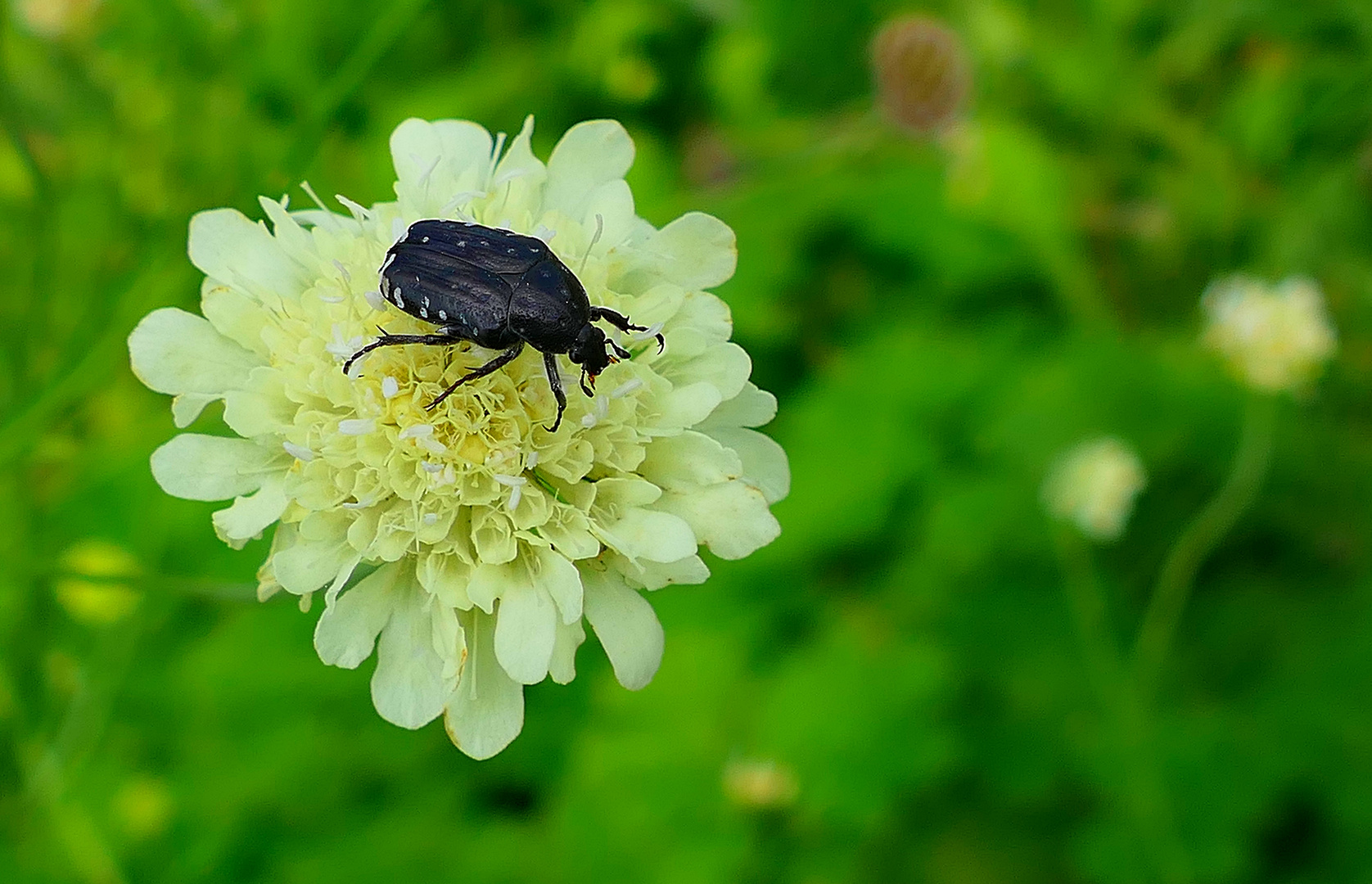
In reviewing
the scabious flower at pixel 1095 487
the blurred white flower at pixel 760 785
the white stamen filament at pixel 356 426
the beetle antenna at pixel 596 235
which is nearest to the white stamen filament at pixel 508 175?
the beetle antenna at pixel 596 235

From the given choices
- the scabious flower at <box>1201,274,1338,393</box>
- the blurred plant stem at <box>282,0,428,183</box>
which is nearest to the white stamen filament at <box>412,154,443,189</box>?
the blurred plant stem at <box>282,0,428,183</box>

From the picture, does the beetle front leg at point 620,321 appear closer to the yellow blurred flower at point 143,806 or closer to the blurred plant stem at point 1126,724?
the blurred plant stem at point 1126,724

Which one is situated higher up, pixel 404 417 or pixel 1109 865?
pixel 404 417

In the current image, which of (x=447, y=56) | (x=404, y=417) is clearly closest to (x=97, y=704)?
(x=404, y=417)

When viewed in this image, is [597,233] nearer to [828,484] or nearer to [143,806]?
[828,484]

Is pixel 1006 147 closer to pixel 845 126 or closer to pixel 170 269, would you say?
pixel 845 126

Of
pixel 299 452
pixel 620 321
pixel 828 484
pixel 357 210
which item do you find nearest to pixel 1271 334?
pixel 828 484
